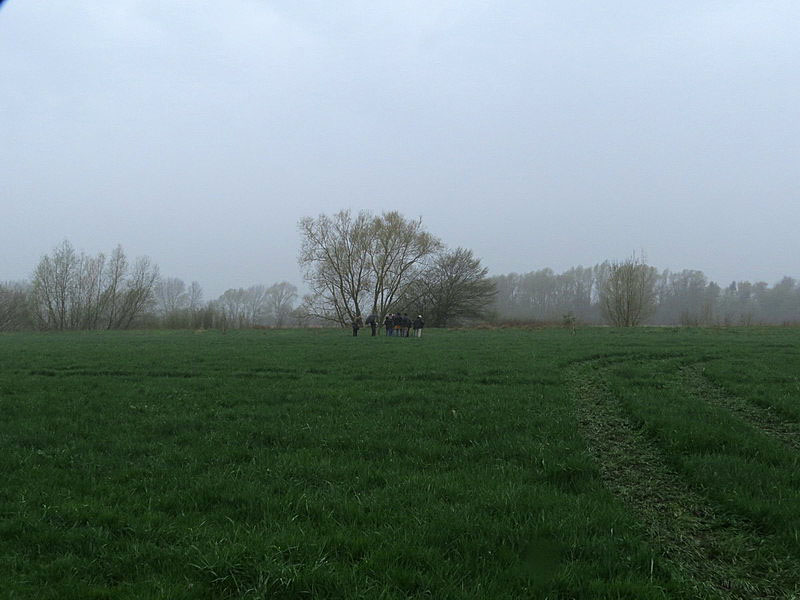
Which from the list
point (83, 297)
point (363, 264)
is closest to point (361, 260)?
point (363, 264)

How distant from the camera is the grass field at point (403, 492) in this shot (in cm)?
365

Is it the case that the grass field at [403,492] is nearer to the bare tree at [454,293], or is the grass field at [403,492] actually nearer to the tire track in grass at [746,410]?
the tire track in grass at [746,410]

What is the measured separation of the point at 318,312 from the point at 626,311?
32.4 m

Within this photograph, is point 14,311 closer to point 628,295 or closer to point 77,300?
point 77,300

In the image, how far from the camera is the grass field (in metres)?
3.65

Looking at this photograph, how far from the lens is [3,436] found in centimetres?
716

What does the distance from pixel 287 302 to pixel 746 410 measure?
11207 cm

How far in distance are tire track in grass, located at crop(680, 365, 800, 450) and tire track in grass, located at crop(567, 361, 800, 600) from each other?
190 cm

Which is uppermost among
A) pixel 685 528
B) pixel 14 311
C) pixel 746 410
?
pixel 14 311

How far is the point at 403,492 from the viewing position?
5.18 metres

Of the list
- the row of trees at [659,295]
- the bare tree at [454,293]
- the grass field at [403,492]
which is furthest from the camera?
the row of trees at [659,295]

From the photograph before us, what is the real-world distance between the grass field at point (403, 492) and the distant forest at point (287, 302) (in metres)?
32.1

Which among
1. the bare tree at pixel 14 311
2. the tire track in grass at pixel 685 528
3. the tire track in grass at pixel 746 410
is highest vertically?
the bare tree at pixel 14 311

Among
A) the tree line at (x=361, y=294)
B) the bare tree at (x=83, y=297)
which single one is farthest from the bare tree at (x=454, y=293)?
the bare tree at (x=83, y=297)
